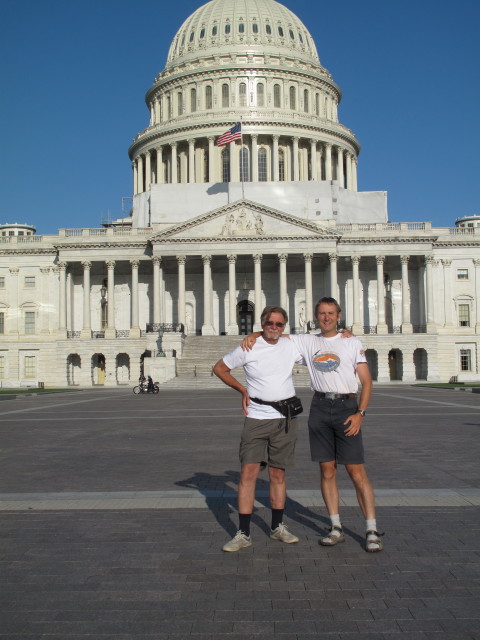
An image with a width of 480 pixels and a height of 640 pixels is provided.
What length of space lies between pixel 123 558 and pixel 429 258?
6562 centimetres

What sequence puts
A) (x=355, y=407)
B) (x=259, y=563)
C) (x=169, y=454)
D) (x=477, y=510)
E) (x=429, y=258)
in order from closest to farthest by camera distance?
(x=259, y=563)
(x=355, y=407)
(x=477, y=510)
(x=169, y=454)
(x=429, y=258)

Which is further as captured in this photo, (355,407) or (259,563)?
(355,407)

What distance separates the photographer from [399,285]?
243 ft

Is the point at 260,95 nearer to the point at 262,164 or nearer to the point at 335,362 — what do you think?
the point at 262,164

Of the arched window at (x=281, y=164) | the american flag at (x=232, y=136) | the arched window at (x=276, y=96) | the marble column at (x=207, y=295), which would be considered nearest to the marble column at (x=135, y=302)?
the marble column at (x=207, y=295)

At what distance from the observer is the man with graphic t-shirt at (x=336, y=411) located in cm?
773

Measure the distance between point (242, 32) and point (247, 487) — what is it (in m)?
95.5

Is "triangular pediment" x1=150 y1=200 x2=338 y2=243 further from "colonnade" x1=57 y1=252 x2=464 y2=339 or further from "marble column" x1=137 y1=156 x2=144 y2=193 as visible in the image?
"marble column" x1=137 y1=156 x2=144 y2=193

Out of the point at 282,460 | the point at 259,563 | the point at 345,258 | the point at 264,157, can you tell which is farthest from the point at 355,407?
the point at 264,157

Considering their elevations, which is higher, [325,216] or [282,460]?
[325,216]

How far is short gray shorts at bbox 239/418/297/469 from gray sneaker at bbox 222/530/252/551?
0.79 m

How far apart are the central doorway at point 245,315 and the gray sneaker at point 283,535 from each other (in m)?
67.7

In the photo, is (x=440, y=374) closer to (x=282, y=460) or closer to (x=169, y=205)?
(x=169, y=205)

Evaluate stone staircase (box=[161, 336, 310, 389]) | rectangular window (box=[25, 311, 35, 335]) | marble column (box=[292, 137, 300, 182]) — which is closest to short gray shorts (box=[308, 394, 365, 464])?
stone staircase (box=[161, 336, 310, 389])
